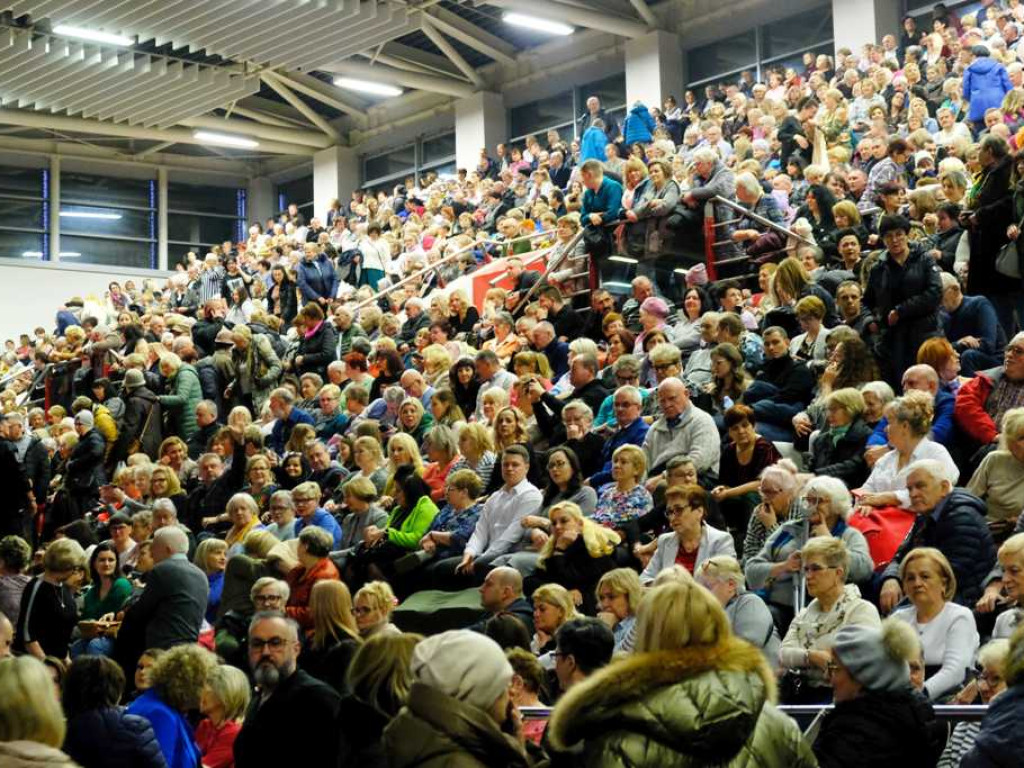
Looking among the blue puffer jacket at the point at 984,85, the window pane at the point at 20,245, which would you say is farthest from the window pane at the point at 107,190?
the blue puffer jacket at the point at 984,85

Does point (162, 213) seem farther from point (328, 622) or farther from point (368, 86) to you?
point (328, 622)

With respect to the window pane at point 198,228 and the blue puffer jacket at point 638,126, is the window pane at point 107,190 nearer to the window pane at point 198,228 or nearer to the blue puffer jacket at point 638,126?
the window pane at point 198,228

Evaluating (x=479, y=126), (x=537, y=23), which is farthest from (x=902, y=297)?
(x=479, y=126)

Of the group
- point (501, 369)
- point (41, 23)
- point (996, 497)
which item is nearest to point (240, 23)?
point (41, 23)

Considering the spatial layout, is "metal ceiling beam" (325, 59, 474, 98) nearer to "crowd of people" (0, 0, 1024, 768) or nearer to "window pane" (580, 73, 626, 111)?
"window pane" (580, 73, 626, 111)

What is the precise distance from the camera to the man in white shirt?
29.4 feet

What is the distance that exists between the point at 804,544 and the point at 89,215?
28.0 metres

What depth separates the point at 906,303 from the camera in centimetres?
954

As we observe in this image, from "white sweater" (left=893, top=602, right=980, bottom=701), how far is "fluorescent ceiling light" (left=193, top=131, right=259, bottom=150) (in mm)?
25182

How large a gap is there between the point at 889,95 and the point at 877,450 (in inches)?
399

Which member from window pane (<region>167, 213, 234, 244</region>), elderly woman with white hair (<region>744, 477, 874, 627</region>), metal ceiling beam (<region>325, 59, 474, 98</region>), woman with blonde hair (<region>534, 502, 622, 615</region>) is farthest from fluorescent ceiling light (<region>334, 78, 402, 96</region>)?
elderly woman with white hair (<region>744, 477, 874, 627</region>)

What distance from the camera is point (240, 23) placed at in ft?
75.6

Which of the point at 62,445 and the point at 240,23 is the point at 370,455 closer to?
the point at 62,445

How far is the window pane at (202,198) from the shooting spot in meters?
33.9
